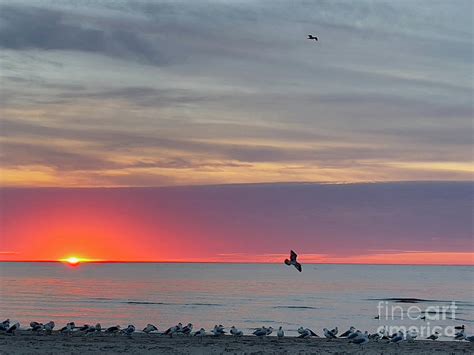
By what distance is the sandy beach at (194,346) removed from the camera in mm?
28719

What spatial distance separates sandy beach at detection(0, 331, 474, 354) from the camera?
94.2ft

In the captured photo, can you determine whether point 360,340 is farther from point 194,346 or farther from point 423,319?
point 423,319

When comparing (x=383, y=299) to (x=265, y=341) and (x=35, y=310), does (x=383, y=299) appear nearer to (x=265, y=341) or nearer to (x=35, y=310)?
(x=35, y=310)

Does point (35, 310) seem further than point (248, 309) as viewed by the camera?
No

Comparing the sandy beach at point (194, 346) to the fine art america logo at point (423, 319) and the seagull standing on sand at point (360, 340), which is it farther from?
the fine art america logo at point (423, 319)

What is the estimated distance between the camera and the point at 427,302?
3565 inches

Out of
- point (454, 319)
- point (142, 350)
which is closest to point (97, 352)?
point (142, 350)

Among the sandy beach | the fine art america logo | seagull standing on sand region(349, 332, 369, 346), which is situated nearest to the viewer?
the sandy beach

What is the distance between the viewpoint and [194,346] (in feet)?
103

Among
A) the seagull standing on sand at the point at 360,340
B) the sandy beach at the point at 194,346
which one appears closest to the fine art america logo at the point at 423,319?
the seagull standing on sand at the point at 360,340

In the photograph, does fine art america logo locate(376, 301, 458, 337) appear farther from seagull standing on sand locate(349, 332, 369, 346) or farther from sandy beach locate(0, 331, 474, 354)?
sandy beach locate(0, 331, 474, 354)

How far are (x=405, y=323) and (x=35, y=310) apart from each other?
29208 mm

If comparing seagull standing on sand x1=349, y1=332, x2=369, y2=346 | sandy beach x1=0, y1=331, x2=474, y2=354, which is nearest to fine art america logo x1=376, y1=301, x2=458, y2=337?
seagull standing on sand x1=349, y1=332, x2=369, y2=346

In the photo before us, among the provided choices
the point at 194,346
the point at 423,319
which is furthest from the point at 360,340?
the point at 423,319
